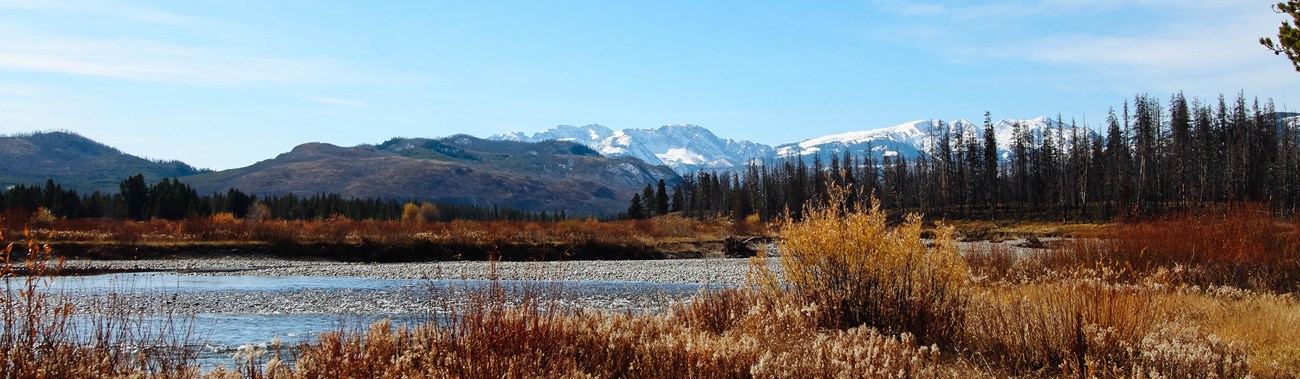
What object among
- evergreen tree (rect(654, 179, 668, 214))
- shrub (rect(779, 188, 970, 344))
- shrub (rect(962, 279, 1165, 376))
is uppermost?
evergreen tree (rect(654, 179, 668, 214))

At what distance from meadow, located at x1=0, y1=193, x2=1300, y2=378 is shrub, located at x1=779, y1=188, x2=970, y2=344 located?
0.9 inches

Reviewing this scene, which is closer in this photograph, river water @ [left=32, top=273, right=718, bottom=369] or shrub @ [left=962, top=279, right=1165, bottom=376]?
shrub @ [left=962, top=279, right=1165, bottom=376]

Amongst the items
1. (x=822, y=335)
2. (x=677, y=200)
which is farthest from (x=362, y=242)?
(x=677, y=200)

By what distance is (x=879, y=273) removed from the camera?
996cm

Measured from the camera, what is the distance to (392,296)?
75.9ft

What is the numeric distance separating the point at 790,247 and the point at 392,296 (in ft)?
50.6

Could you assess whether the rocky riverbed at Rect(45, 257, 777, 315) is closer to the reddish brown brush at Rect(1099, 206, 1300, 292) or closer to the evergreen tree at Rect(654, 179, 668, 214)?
the reddish brown brush at Rect(1099, 206, 1300, 292)

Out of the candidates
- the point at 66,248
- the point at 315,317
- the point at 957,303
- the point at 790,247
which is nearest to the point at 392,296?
the point at 315,317

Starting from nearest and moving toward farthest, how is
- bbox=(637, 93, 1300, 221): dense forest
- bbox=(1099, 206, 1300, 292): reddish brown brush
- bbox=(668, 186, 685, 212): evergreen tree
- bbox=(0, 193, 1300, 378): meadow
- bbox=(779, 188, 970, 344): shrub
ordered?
bbox=(0, 193, 1300, 378): meadow < bbox=(779, 188, 970, 344): shrub < bbox=(1099, 206, 1300, 292): reddish brown brush < bbox=(637, 93, 1300, 221): dense forest < bbox=(668, 186, 685, 212): evergreen tree

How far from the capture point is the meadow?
616 cm

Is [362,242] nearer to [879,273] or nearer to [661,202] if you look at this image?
[879,273]

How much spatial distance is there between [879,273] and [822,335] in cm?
272

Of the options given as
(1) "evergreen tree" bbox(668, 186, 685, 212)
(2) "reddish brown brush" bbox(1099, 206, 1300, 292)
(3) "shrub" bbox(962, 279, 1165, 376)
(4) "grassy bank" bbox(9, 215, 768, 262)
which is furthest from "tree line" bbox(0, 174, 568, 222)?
(3) "shrub" bbox(962, 279, 1165, 376)

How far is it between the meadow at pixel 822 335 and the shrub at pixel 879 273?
0.08ft
